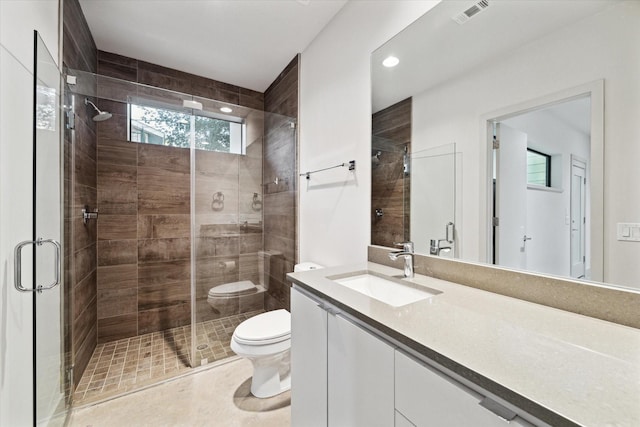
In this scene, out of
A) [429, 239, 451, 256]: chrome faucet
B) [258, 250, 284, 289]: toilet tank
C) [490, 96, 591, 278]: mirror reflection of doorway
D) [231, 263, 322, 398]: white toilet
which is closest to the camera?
[490, 96, 591, 278]: mirror reflection of doorway

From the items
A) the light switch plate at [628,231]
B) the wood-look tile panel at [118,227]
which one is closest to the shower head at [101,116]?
the wood-look tile panel at [118,227]

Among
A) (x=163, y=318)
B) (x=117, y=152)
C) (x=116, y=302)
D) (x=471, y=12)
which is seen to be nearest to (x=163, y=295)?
(x=163, y=318)

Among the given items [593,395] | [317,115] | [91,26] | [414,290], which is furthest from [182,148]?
[593,395]

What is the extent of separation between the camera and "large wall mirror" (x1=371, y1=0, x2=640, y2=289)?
2.55 feet

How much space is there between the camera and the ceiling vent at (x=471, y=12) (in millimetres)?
1092

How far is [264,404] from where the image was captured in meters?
1.67

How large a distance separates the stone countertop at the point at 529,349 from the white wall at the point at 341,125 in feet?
2.77

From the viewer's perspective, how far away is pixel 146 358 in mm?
2182

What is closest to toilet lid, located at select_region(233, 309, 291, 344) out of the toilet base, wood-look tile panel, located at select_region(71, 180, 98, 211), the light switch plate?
the toilet base

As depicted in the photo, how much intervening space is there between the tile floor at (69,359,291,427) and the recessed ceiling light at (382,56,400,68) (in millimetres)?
2195

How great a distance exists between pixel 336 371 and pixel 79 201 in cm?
220

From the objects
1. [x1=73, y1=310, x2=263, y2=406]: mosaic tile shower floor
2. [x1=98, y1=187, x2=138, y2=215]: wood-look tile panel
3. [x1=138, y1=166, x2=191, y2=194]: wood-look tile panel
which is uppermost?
[x1=138, y1=166, x2=191, y2=194]: wood-look tile panel

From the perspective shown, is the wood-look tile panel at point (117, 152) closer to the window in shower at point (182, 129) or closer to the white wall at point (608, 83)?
the window in shower at point (182, 129)

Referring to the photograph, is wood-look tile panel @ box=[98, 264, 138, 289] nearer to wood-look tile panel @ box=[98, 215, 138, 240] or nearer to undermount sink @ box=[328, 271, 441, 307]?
wood-look tile panel @ box=[98, 215, 138, 240]
